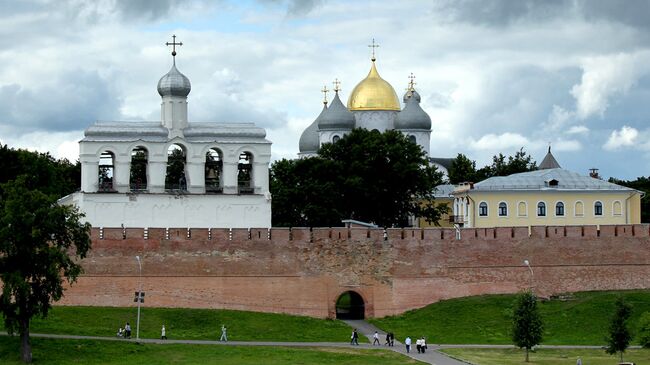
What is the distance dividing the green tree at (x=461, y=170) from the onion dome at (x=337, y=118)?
6508mm

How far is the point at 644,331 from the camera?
2052 inches

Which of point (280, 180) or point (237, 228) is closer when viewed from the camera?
point (237, 228)

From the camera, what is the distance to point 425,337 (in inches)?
2158

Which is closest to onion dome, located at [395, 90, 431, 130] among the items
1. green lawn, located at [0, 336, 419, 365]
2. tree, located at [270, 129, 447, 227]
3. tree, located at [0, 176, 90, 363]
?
tree, located at [270, 129, 447, 227]

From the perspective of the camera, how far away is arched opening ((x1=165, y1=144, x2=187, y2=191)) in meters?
63.7

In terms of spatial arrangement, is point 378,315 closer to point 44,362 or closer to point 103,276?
point 103,276

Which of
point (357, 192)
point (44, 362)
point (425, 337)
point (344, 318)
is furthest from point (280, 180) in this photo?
point (44, 362)

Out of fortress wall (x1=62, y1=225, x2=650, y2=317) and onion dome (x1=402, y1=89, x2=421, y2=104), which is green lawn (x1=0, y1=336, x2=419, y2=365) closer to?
fortress wall (x1=62, y1=225, x2=650, y2=317)

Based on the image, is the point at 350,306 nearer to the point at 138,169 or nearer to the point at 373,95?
the point at 138,169

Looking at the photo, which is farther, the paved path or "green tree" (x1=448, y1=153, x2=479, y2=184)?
"green tree" (x1=448, y1=153, x2=479, y2=184)

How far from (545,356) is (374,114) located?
43.1 m

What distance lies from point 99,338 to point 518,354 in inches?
515

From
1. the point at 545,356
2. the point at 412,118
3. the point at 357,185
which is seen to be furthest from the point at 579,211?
the point at 412,118

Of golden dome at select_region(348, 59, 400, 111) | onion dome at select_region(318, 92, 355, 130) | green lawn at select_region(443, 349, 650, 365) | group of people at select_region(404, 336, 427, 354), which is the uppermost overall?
golden dome at select_region(348, 59, 400, 111)
